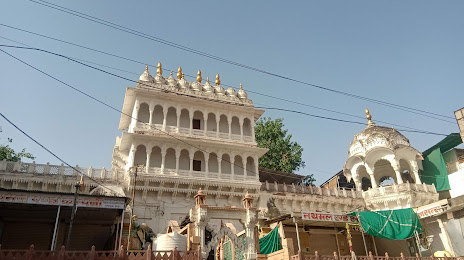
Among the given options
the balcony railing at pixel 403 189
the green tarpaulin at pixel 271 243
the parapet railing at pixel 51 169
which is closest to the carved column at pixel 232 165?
the green tarpaulin at pixel 271 243

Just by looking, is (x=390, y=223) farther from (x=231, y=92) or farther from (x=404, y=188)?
(x=231, y=92)

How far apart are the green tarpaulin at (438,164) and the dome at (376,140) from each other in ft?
8.27

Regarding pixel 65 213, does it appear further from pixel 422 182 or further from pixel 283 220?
pixel 422 182

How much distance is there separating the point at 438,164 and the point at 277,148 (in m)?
15.2

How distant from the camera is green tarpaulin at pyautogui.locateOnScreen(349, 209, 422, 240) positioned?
20.9 m

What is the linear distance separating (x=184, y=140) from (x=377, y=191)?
51.9 ft

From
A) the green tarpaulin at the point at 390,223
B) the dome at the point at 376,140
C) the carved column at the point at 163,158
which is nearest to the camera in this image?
the green tarpaulin at the point at 390,223

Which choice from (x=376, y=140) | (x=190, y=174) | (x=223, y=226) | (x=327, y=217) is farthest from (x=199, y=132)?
(x=376, y=140)

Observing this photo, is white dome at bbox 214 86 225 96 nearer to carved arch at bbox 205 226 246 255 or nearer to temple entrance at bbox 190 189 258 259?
temple entrance at bbox 190 189 258 259

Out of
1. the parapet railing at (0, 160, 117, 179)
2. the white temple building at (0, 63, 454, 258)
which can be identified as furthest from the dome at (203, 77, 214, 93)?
the parapet railing at (0, 160, 117, 179)

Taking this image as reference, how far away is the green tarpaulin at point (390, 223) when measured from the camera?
822 inches

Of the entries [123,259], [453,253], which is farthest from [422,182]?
[123,259]

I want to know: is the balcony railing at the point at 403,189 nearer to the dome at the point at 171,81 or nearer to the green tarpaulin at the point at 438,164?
the green tarpaulin at the point at 438,164

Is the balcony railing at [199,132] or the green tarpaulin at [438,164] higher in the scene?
the balcony railing at [199,132]
